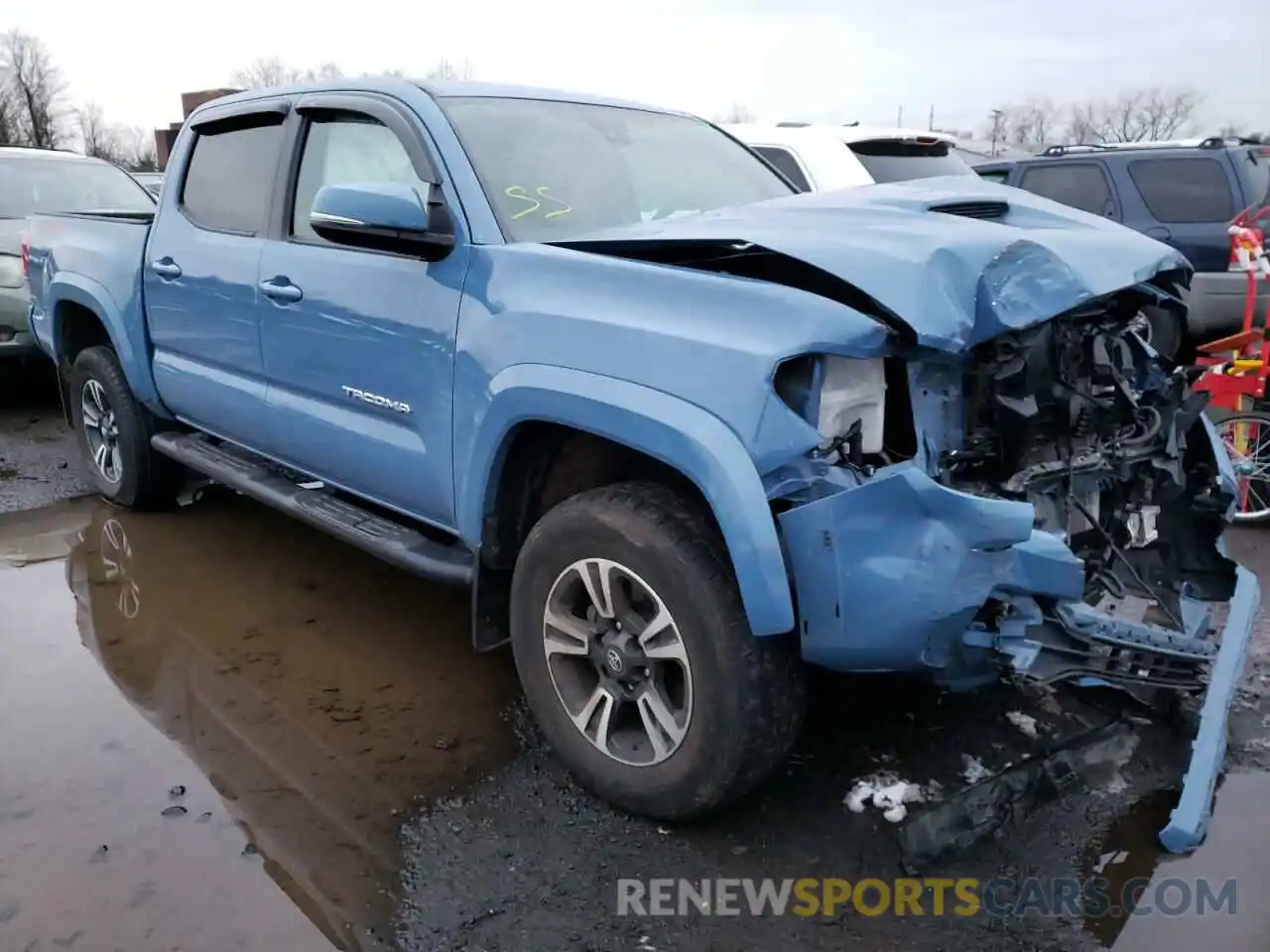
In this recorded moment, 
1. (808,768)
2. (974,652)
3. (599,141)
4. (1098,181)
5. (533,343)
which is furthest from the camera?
(1098,181)

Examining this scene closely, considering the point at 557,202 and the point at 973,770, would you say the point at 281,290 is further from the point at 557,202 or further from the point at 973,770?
the point at 973,770

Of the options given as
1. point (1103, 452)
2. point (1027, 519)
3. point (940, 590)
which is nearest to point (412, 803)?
point (940, 590)

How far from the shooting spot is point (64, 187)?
8.55m

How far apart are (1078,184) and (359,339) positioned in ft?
23.3

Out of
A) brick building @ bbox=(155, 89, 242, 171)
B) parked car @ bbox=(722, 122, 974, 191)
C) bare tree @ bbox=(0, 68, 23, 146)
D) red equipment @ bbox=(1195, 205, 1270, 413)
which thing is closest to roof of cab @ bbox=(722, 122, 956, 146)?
parked car @ bbox=(722, 122, 974, 191)

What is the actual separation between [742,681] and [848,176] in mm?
5186

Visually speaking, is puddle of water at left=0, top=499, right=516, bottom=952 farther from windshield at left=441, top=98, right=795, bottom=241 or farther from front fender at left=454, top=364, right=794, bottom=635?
windshield at left=441, top=98, right=795, bottom=241

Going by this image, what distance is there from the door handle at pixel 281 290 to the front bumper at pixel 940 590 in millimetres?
2181

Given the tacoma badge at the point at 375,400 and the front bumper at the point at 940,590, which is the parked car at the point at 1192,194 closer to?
the front bumper at the point at 940,590

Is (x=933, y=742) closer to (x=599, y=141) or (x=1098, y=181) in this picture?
(x=599, y=141)

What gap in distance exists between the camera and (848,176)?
6898 millimetres

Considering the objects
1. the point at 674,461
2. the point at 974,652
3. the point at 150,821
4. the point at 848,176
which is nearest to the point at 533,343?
the point at 674,461

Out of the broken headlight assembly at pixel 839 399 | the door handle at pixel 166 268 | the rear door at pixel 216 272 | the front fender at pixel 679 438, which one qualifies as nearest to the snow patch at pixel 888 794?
the front fender at pixel 679 438

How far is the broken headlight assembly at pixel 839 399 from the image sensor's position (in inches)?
93.8
